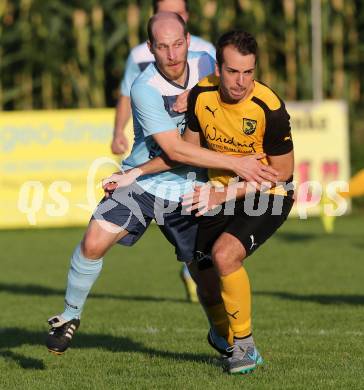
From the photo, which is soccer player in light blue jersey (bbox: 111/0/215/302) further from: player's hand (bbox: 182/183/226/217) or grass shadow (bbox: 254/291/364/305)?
player's hand (bbox: 182/183/226/217)

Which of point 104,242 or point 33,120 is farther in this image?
point 33,120

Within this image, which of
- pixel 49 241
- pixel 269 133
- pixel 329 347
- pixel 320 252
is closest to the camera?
pixel 269 133

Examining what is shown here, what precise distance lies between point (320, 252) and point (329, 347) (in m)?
7.01

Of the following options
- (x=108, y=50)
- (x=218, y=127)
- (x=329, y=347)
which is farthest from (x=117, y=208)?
(x=108, y=50)

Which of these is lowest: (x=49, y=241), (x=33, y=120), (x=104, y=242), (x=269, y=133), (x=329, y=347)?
(x=49, y=241)

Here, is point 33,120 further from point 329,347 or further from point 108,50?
point 329,347

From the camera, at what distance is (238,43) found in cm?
655

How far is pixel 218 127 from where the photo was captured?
22.3 ft

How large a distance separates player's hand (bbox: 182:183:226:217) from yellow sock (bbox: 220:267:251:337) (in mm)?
428

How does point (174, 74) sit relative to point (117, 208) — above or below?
above

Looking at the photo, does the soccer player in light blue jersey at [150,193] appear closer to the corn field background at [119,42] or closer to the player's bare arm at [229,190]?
the player's bare arm at [229,190]

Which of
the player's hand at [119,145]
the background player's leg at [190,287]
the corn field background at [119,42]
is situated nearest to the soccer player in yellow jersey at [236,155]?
the player's hand at [119,145]

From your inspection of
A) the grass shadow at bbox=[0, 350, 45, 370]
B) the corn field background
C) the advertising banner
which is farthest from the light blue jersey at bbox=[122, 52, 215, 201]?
the corn field background

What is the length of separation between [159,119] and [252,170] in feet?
2.17
